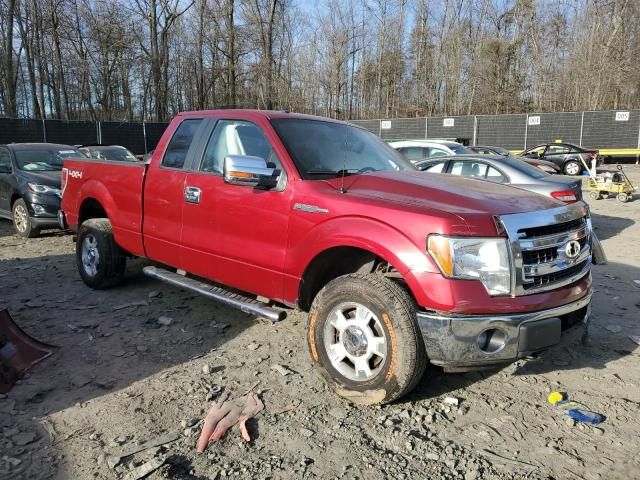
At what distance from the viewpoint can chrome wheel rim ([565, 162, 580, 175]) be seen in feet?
76.4

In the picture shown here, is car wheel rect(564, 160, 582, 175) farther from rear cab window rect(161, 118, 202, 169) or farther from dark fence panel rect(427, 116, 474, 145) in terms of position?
rear cab window rect(161, 118, 202, 169)

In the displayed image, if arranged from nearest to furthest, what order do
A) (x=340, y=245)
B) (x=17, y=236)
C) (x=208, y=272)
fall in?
(x=340, y=245) < (x=208, y=272) < (x=17, y=236)

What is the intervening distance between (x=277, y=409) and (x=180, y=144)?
274 cm

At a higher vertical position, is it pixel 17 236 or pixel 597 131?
pixel 597 131

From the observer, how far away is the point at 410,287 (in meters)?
3.25

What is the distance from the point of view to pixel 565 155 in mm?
23812

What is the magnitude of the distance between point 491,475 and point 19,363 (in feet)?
11.4

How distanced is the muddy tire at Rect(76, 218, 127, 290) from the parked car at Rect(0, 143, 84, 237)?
360cm

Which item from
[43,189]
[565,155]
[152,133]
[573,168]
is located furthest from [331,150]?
[152,133]

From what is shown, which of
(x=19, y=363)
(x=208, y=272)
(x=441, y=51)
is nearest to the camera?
(x=19, y=363)

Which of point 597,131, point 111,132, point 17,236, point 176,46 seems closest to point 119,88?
point 176,46

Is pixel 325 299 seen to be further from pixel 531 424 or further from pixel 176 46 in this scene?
pixel 176 46

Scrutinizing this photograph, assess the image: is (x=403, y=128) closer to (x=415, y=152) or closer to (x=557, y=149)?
(x=557, y=149)

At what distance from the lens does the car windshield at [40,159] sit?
9945 millimetres
